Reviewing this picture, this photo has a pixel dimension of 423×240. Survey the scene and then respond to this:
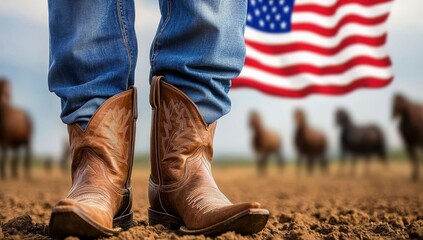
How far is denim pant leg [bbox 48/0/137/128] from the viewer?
5.20 feet

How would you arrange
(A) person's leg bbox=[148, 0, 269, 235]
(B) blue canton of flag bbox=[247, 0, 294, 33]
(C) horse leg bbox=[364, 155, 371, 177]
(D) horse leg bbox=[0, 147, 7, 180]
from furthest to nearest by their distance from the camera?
(C) horse leg bbox=[364, 155, 371, 177] < (D) horse leg bbox=[0, 147, 7, 180] < (B) blue canton of flag bbox=[247, 0, 294, 33] < (A) person's leg bbox=[148, 0, 269, 235]

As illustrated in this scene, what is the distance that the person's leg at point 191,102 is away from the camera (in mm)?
1555

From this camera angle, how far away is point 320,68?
3.86m

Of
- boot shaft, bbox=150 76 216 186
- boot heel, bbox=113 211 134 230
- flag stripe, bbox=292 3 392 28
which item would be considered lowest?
boot heel, bbox=113 211 134 230

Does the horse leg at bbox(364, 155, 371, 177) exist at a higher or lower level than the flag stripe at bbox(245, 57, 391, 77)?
lower

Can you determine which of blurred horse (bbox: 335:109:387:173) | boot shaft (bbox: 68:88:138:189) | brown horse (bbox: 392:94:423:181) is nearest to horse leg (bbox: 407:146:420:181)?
brown horse (bbox: 392:94:423:181)

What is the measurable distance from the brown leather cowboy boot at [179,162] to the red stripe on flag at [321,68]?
2.11 metres

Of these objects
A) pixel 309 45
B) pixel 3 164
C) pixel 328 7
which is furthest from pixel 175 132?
pixel 3 164

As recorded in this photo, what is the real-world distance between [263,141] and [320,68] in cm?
1081

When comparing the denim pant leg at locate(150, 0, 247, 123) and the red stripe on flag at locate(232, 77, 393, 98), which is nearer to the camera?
the denim pant leg at locate(150, 0, 247, 123)

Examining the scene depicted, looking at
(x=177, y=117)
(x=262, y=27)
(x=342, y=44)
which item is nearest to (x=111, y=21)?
(x=177, y=117)

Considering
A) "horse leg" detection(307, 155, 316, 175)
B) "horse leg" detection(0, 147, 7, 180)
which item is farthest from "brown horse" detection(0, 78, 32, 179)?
"horse leg" detection(307, 155, 316, 175)

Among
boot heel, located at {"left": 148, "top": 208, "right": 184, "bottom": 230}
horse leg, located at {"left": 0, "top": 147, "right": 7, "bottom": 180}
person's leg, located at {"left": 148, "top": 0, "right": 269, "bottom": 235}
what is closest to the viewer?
person's leg, located at {"left": 148, "top": 0, "right": 269, "bottom": 235}

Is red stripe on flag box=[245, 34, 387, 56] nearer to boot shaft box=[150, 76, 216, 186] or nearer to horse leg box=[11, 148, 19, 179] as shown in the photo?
boot shaft box=[150, 76, 216, 186]
